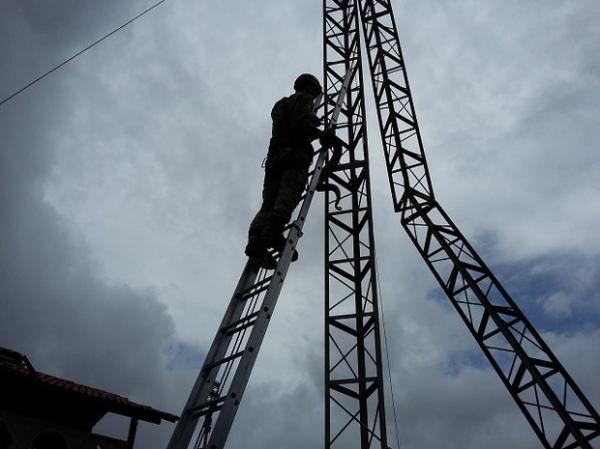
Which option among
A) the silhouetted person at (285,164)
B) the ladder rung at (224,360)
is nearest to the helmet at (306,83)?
the silhouetted person at (285,164)

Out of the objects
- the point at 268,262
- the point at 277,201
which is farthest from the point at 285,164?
the point at 268,262

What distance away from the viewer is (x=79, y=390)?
26.1ft

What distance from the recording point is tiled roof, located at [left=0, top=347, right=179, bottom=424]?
7645mm

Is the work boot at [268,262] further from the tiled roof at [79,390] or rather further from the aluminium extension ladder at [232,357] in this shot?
the tiled roof at [79,390]

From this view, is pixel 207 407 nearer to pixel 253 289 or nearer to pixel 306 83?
Result: pixel 253 289

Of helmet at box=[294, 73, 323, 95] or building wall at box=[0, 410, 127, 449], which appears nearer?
building wall at box=[0, 410, 127, 449]

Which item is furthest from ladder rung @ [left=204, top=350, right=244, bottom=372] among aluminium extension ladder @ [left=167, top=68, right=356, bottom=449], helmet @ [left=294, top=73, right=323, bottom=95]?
helmet @ [left=294, top=73, right=323, bottom=95]

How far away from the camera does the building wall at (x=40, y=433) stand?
7.28 metres

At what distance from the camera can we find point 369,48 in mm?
15039

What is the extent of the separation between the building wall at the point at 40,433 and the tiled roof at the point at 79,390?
482mm

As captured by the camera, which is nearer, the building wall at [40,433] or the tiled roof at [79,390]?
the building wall at [40,433]

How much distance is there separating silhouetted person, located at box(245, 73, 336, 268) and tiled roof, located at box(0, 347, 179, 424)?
155 inches

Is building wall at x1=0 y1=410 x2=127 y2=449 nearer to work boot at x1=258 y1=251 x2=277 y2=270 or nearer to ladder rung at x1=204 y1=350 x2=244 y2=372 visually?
ladder rung at x1=204 y1=350 x2=244 y2=372

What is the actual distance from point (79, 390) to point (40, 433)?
78cm
